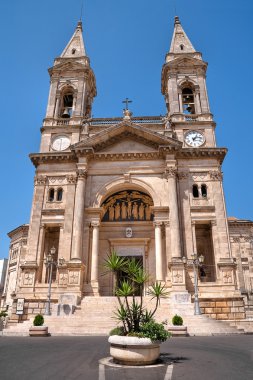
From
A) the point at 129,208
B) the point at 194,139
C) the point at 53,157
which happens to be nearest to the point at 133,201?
the point at 129,208

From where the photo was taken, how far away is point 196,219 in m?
26.3

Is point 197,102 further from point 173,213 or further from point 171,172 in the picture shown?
point 173,213

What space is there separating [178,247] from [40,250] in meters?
11.4

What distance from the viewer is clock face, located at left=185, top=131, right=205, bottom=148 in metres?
29.7

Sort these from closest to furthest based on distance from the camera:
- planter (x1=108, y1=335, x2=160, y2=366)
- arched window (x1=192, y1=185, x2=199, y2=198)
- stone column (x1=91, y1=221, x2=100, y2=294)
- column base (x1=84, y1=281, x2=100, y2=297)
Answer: planter (x1=108, y1=335, x2=160, y2=366) → column base (x1=84, y1=281, x2=100, y2=297) → stone column (x1=91, y1=221, x2=100, y2=294) → arched window (x1=192, y1=185, x2=199, y2=198)

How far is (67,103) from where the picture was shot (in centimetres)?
3612

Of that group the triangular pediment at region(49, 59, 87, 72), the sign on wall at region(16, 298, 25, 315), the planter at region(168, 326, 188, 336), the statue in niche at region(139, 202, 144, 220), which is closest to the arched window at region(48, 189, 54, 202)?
the statue in niche at region(139, 202, 144, 220)

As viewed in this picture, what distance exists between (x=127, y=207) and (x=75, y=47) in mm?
21465

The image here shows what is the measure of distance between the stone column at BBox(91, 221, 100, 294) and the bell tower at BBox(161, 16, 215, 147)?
38.7 feet

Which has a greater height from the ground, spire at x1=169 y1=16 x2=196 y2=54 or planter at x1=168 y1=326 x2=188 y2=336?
spire at x1=169 y1=16 x2=196 y2=54

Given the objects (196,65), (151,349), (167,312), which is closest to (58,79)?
(196,65)

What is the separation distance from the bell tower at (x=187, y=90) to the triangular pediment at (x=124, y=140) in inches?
123

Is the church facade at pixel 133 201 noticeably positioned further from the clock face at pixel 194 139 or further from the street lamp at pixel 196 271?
the street lamp at pixel 196 271

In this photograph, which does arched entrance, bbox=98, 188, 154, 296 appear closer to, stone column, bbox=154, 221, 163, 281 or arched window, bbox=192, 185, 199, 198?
stone column, bbox=154, 221, 163, 281
